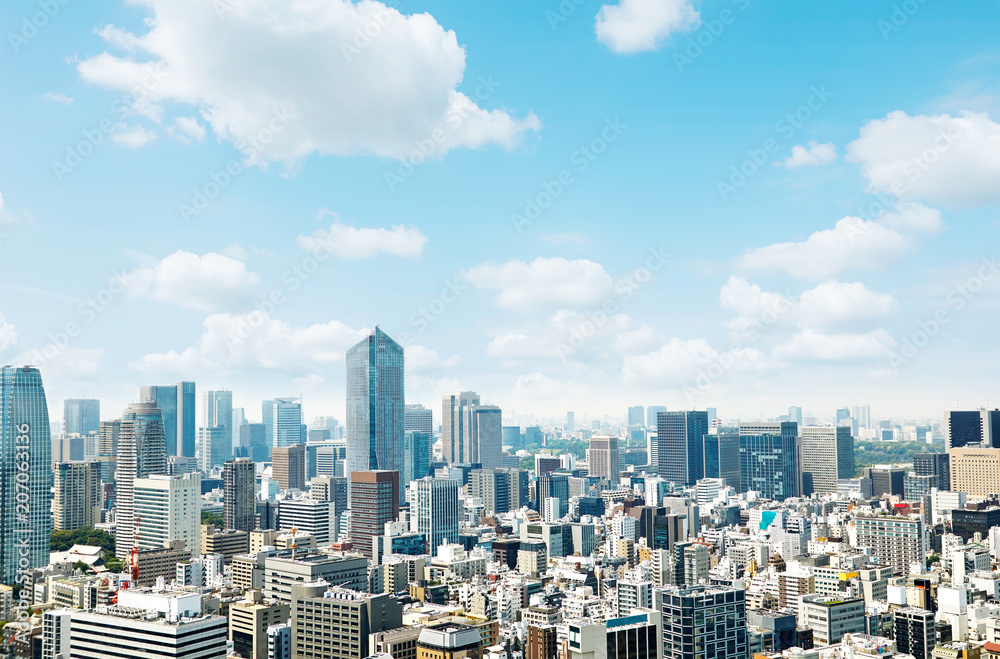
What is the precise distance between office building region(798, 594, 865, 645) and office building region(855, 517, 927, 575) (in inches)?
643

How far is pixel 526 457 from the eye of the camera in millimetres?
120688

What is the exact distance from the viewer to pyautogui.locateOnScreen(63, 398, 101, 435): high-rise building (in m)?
108

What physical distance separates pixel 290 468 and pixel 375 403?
12.5 m

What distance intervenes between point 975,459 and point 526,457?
60123 millimetres

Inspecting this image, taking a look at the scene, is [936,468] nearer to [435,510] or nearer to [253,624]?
[435,510]

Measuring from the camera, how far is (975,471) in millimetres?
71062

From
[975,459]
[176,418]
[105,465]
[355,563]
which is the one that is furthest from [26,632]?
[176,418]

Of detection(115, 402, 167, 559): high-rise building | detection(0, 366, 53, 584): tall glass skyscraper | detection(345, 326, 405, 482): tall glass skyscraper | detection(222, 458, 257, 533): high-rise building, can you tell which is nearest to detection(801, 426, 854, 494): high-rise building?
detection(345, 326, 405, 482): tall glass skyscraper

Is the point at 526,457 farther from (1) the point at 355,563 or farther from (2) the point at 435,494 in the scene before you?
(1) the point at 355,563

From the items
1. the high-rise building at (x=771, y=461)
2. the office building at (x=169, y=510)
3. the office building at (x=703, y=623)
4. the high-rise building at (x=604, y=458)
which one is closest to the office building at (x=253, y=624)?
the office building at (x=703, y=623)

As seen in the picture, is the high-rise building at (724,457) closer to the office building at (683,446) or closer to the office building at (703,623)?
the office building at (683,446)

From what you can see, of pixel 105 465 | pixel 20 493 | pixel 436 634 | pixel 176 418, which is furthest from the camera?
pixel 176 418

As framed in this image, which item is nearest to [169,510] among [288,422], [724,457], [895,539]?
[895,539]

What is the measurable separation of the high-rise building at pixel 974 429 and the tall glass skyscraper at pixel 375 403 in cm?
4905
